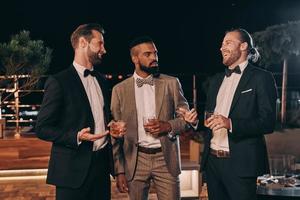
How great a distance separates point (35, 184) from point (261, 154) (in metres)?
3.63

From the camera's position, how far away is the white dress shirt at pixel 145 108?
3156mm

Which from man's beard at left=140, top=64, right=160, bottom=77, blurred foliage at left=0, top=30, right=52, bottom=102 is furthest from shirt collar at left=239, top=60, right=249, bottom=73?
blurred foliage at left=0, top=30, right=52, bottom=102

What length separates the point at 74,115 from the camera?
2.77m

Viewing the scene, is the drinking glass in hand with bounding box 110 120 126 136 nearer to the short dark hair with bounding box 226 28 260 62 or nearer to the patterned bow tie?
the patterned bow tie

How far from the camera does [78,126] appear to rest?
2.77m

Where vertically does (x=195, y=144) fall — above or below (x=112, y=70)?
below

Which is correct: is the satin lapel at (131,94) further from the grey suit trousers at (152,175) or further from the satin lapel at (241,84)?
the satin lapel at (241,84)

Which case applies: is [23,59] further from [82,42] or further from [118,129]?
[118,129]

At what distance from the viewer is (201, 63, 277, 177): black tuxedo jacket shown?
9.47ft

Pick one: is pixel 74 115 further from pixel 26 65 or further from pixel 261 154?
pixel 26 65

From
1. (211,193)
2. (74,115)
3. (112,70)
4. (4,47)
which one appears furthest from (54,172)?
(112,70)

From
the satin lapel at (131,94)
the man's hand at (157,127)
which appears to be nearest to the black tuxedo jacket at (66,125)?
the man's hand at (157,127)

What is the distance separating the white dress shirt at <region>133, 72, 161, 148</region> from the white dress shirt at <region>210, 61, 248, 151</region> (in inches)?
13.7

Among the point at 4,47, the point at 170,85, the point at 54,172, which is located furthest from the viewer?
the point at 4,47
